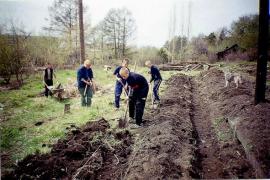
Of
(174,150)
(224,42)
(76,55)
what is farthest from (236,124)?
(76,55)

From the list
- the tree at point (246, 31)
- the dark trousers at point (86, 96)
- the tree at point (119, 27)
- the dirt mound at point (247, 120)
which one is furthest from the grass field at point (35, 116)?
the tree at point (246, 31)

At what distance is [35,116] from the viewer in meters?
7.59

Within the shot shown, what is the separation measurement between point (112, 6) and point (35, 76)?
14.0ft

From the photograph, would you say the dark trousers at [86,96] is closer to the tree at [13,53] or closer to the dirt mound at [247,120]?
the tree at [13,53]

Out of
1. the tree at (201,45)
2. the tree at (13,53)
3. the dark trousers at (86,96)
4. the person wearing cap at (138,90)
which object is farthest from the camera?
the tree at (201,45)

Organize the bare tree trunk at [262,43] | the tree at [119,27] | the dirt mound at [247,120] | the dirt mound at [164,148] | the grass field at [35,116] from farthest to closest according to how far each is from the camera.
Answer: the tree at [119,27] < the bare tree trunk at [262,43] < the grass field at [35,116] < the dirt mound at [247,120] < the dirt mound at [164,148]

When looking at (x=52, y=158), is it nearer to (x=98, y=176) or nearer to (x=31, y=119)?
(x=98, y=176)

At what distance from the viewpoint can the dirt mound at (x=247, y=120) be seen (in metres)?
4.66

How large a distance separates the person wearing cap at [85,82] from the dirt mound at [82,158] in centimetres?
230

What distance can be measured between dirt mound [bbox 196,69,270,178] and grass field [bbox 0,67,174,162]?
2903 millimetres

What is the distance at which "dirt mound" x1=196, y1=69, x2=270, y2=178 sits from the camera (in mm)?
4656

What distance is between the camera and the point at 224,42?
10.5 meters

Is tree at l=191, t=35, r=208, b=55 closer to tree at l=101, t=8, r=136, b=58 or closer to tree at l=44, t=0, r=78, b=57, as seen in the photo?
tree at l=44, t=0, r=78, b=57

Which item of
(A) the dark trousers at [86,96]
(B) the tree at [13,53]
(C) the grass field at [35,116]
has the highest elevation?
(B) the tree at [13,53]
